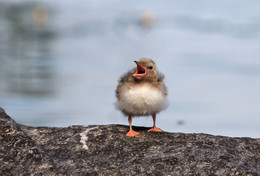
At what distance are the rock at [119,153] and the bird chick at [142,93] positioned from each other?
40cm

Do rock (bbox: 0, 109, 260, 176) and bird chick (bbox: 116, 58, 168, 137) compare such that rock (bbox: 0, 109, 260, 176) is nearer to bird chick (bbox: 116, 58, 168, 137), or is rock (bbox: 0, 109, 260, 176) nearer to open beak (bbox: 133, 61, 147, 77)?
bird chick (bbox: 116, 58, 168, 137)

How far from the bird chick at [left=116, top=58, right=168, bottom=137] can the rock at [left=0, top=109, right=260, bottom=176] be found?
0.40m

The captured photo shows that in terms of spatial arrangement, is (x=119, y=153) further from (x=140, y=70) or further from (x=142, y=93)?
(x=140, y=70)

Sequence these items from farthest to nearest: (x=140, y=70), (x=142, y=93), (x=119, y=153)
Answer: (x=140, y=70), (x=142, y=93), (x=119, y=153)

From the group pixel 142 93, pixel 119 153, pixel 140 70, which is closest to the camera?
pixel 119 153

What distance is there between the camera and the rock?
22.3ft

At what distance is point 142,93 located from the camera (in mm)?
8344

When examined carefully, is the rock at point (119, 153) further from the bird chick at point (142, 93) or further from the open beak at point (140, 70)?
the open beak at point (140, 70)

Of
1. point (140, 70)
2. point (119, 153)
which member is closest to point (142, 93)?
point (140, 70)

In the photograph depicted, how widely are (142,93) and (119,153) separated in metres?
1.41

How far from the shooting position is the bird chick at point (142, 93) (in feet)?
27.3

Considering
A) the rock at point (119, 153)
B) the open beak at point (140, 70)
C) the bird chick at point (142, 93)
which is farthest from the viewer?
the open beak at point (140, 70)

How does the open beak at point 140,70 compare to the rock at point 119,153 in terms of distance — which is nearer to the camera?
the rock at point 119,153

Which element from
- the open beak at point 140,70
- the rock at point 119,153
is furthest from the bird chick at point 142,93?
the rock at point 119,153
